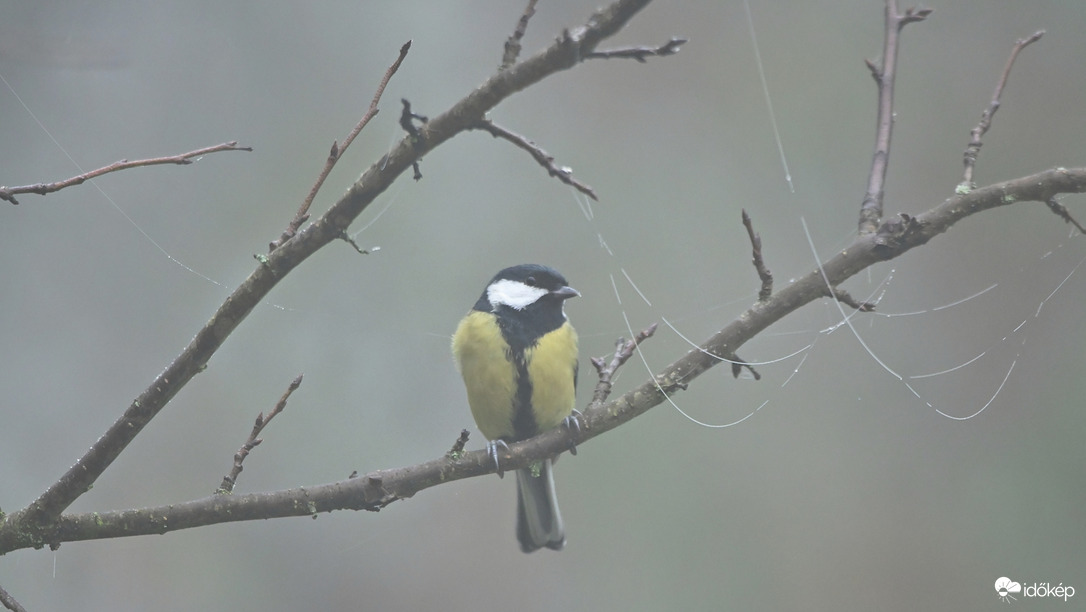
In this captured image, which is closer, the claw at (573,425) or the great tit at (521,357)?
the claw at (573,425)

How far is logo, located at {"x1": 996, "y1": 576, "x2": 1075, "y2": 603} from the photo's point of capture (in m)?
1.52

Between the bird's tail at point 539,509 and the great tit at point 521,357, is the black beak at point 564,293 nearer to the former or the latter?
the great tit at point 521,357

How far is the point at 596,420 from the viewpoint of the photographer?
105cm

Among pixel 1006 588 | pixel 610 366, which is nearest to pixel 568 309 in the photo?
pixel 610 366

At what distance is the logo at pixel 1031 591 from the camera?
4.98ft

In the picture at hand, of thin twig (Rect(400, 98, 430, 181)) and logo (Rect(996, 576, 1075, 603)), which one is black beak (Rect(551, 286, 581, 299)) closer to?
thin twig (Rect(400, 98, 430, 181))

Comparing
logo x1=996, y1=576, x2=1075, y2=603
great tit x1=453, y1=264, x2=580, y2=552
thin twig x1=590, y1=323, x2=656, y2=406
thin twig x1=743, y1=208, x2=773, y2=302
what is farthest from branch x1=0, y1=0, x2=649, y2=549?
logo x1=996, y1=576, x2=1075, y2=603

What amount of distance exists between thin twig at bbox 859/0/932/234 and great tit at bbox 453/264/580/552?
52 centimetres

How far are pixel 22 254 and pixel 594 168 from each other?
1.25 meters

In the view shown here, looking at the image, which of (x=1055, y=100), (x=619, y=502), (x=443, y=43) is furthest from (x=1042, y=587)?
(x=443, y=43)

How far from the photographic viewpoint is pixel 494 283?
1467mm

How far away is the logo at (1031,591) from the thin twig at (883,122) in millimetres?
1019

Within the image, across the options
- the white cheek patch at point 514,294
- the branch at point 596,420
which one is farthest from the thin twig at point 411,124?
the white cheek patch at point 514,294

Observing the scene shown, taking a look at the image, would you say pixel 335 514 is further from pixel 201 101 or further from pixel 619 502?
pixel 201 101
